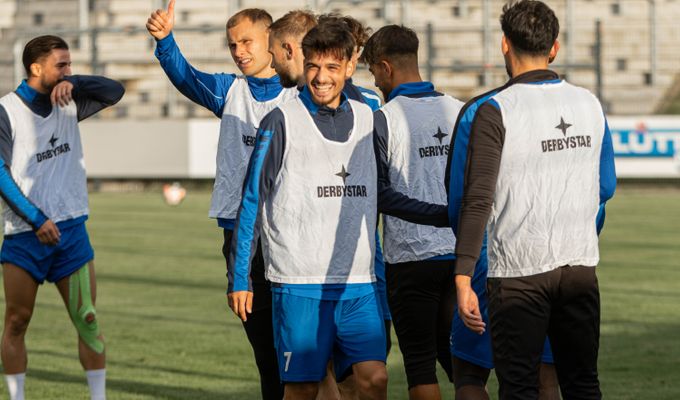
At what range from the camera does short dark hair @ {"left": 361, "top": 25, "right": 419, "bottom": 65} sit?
5.93 m

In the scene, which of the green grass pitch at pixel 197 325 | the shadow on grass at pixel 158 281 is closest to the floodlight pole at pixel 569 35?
the green grass pitch at pixel 197 325

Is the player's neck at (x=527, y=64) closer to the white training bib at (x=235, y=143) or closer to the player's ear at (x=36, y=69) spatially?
the white training bib at (x=235, y=143)

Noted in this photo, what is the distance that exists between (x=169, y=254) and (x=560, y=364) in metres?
12.1

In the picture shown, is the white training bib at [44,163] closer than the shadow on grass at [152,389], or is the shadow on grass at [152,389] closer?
the white training bib at [44,163]

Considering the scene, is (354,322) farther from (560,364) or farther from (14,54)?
(14,54)

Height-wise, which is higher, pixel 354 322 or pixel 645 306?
pixel 354 322

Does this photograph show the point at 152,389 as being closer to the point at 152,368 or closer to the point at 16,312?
the point at 152,368

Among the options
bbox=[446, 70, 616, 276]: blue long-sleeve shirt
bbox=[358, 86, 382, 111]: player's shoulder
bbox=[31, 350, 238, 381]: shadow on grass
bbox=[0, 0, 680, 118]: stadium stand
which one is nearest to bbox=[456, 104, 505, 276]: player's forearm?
bbox=[446, 70, 616, 276]: blue long-sleeve shirt

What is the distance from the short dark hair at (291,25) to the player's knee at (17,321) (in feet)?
7.40

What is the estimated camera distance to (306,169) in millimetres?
5230

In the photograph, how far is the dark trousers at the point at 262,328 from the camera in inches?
236

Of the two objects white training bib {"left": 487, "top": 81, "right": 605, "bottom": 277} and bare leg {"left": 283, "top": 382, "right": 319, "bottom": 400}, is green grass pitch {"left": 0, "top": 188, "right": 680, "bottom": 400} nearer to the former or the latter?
bare leg {"left": 283, "top": 382, "right": 319, "bottom": 400}

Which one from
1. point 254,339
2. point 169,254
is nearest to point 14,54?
point 169,254

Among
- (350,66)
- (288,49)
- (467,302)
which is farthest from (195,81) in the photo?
(467,302)
